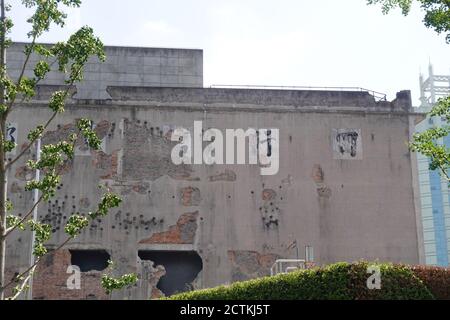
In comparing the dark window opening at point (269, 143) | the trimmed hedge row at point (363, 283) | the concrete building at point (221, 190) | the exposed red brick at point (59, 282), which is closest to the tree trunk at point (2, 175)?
the trimmed hedge row at point (363, 283)

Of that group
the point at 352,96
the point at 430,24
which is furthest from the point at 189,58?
the point at 430,24

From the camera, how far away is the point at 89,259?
22.4m

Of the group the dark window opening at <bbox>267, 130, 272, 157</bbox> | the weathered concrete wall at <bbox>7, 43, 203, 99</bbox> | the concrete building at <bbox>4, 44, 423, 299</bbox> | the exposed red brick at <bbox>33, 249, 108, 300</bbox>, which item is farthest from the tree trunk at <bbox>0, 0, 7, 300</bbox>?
the weathered concrete wall at <bbox>7, 43, 203, 99</bbox>

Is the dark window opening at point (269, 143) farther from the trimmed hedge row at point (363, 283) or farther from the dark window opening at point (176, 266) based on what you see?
the trimmed hedge row at point (363, 283)

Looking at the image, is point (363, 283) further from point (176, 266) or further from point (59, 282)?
point (59, 282)

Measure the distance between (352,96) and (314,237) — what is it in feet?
16.8

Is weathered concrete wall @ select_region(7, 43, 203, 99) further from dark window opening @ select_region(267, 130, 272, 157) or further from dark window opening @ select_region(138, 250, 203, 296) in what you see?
dark window opening @ select_region(138, 250, 203, 296)

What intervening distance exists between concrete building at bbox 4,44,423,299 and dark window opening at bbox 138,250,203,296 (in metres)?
0.03

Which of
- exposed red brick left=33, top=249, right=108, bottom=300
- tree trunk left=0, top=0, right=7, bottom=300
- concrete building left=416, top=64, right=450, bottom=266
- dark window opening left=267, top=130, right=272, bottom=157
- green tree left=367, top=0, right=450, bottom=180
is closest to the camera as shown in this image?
tree trunk left=0, top=0, right=7, bottom=300

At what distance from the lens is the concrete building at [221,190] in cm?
2223

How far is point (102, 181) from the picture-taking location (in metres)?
22.7

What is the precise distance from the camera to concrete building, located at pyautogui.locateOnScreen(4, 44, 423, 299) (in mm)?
22234

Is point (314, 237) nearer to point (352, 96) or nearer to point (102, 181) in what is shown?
point (352, 96)

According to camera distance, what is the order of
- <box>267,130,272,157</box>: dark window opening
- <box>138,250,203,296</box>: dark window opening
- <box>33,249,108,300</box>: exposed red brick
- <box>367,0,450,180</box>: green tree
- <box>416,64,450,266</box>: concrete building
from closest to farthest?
1. <box>367,0,450,180</box>: green tree
2. <box>33,249,108,300</box>: exposed red brick
3. <box>138,250,203,296</box>: dark window opening
4. <box>267,130,272,157</box>: dark window opening
5. <box>416,64,450,266</box>: concrete building
